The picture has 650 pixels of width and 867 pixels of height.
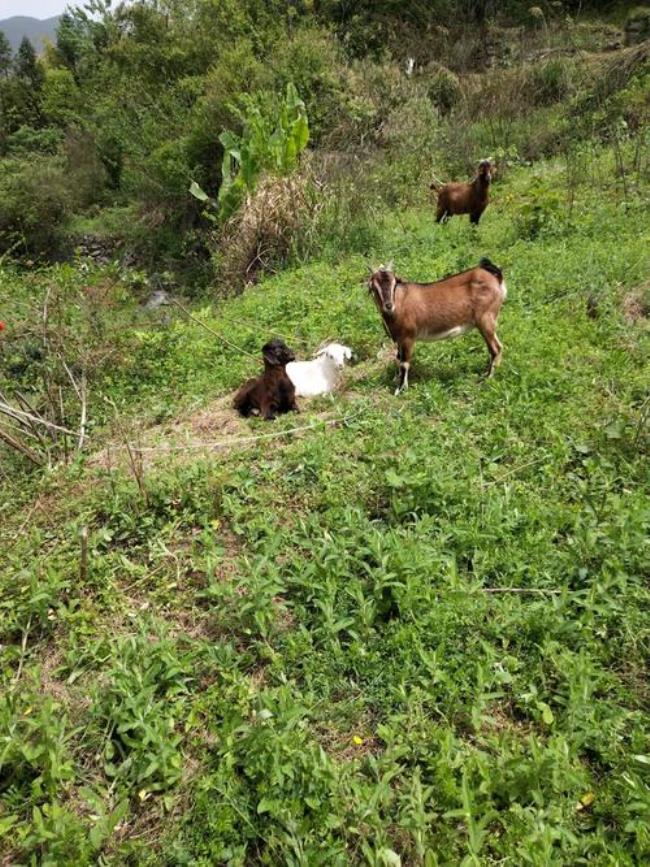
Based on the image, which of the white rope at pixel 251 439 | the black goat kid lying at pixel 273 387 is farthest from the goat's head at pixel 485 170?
the white rope at pixel 251 439

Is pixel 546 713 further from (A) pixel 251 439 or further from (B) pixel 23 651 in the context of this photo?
(A) pixel 251 439

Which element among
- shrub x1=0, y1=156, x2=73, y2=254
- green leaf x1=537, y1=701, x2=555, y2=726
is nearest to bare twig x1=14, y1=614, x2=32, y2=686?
green leaf x1=537, y1=701, x2=555, y2=726

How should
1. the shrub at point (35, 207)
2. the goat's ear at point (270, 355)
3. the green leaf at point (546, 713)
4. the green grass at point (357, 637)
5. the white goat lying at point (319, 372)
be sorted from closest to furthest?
1. the green grass at point (357, 637)
2. the green leaf at point (546, 713)
3. the goat's ear at point (270, 355)
4. the white goat lying at point (319, 372)
5. the shrub at point (35, 207)

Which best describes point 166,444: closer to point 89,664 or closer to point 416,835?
point 89,664

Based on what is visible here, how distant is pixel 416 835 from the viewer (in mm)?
1947

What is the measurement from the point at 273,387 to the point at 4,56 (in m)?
54.3

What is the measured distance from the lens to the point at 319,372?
559 centimetres

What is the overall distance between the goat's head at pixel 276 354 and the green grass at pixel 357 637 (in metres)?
0.52

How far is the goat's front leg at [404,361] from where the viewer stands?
480cm

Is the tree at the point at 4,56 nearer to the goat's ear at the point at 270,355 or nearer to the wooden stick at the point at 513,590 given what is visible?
the goat's ear at the point at 270,355

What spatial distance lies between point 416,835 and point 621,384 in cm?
344

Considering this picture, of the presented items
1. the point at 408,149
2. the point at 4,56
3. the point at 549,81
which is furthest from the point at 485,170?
the point at 4,56

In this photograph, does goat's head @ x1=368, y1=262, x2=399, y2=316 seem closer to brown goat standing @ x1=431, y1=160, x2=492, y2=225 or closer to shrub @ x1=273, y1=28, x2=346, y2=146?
brown goat standing @ x1=431, y1=160, x2=492, y2=225

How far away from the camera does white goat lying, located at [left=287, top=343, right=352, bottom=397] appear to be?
215 inches
